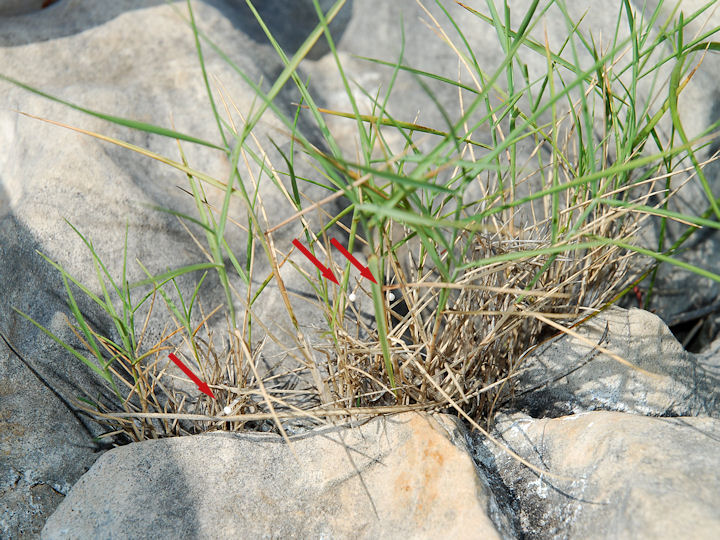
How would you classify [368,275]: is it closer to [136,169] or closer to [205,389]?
[205,389]

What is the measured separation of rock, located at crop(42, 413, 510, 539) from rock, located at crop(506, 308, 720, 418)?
0.80 feet

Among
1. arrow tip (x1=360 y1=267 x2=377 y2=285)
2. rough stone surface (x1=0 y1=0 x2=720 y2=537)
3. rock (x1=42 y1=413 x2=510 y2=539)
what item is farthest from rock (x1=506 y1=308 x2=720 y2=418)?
arrow tip (x1=360 y1=267 x2=377 y2=285)

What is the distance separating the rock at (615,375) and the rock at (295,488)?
24cm

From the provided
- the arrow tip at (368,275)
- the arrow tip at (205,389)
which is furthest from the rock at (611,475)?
the arrow tip at (205,389)

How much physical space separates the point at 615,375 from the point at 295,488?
0.68 meters

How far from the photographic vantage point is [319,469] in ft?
3.33

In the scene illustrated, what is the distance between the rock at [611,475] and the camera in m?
0.81

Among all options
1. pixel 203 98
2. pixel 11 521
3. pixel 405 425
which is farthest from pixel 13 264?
pixel 405 425

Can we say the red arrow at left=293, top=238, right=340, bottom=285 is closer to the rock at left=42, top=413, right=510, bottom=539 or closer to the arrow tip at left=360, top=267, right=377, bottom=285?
the arrow tip at left=360, top=267, right=377, bottom=285

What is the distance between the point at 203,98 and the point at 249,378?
88cm

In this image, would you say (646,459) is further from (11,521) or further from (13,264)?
(13,264)

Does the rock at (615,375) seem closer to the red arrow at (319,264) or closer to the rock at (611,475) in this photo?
the rock at (611,475)

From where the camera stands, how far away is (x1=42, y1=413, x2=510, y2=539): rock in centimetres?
93

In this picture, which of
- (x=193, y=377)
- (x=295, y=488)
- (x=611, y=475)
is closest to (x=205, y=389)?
(x=193, y=377)
